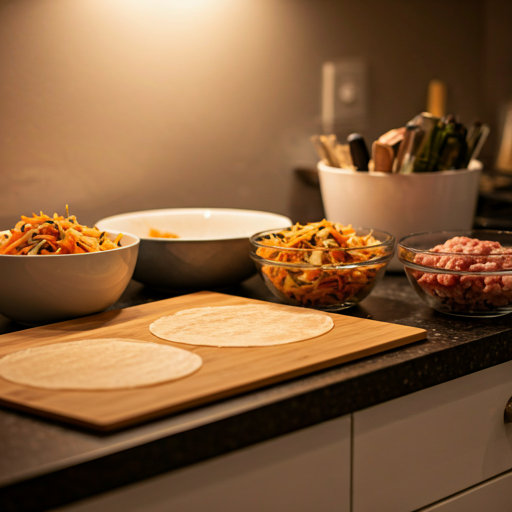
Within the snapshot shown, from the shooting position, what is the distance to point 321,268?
Result: 3.30ft

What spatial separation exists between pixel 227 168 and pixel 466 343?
91cm

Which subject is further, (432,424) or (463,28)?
(463,28)

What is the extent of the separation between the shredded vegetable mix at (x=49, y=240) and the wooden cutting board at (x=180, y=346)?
11cm

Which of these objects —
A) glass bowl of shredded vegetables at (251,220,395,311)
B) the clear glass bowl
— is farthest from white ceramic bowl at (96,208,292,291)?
the clear glass bowl

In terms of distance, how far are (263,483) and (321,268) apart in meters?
0.40

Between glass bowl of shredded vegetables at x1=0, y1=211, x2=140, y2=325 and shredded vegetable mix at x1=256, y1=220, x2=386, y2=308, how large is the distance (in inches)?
10.1

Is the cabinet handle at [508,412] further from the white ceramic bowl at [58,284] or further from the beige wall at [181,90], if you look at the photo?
the beige wall at [181,90]

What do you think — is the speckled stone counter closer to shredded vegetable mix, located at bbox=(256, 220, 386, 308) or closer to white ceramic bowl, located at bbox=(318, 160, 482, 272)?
shredded vegetable mix, located at bbox=(256, 220, 386, 308)

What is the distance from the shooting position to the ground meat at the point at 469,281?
3.17 ft

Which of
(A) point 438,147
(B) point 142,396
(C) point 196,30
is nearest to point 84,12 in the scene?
(C) point 196,30

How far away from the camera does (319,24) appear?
5.63 ft

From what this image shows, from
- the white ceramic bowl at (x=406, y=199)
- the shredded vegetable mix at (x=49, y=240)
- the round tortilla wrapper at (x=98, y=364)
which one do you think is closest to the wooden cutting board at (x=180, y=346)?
the round tortilla wrapper at (x=98, y=364)

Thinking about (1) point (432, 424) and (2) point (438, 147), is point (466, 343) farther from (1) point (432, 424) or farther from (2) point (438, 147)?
(2) point (438, 147)

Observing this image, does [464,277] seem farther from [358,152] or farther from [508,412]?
[358,152]
